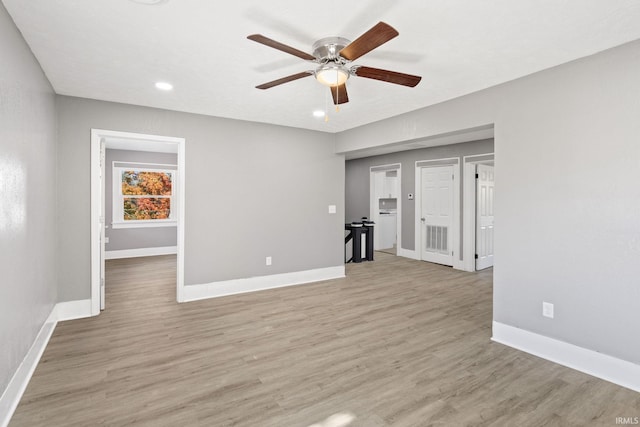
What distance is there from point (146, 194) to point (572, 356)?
8.13 m

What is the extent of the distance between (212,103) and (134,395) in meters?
2.96

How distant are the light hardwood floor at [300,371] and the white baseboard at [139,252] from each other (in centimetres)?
364

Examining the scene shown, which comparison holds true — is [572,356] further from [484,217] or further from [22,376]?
[22,376]

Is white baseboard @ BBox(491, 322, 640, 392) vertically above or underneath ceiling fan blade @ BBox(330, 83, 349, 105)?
underneath

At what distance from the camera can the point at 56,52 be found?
2.56m

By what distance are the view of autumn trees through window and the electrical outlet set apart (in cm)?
772

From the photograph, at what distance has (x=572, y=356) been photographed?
2.64 m

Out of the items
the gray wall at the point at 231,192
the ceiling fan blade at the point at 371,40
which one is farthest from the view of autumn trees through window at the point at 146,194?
the ceiling fan blade at the point at 371,40

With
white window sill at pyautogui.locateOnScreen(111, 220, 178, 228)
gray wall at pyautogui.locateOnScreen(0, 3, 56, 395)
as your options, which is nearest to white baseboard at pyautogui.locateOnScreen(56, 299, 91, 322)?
gray wall at pyautogui.locateOnScreen(0, 3, 56, 395)

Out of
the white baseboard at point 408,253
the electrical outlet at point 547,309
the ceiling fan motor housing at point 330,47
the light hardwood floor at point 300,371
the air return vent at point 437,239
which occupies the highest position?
the ceiling fan motor housing at point 330,47

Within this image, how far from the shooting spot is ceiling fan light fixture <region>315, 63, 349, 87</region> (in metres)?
2.28

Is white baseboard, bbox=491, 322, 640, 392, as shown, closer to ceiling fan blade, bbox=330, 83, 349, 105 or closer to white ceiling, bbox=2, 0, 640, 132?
white ceiling, bbox=2, 0, 640, 132

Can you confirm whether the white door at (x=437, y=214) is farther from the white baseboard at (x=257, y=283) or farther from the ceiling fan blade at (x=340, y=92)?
the ceiling fan blade at (x=340, y=92)

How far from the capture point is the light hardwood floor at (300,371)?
2049mm
